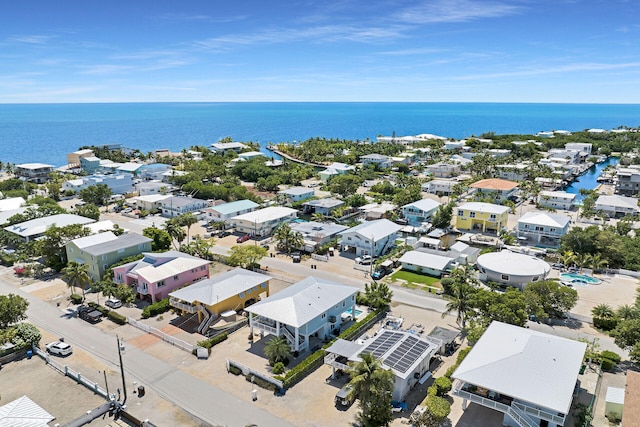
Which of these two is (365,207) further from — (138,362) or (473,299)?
(138,362)

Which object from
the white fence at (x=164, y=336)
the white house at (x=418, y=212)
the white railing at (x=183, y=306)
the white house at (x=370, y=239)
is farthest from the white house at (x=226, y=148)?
the white fence at (x=164, y=336)

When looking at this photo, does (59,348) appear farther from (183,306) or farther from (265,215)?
(265,215)

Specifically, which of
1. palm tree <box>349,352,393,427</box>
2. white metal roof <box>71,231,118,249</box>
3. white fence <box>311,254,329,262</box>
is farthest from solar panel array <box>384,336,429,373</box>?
Answer: white metal roof <box>71,231,118,249</box>

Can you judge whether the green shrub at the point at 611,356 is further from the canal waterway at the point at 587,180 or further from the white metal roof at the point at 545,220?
the canal waterway at the point at 587,180

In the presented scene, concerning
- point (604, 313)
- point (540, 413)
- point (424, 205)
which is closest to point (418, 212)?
point (424, 205)

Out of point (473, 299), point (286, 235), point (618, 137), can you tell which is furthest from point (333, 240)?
point (618, 137)

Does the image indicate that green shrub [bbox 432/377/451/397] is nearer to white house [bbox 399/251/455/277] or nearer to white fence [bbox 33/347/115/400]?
white fence [bbox 33/347/115/400]
